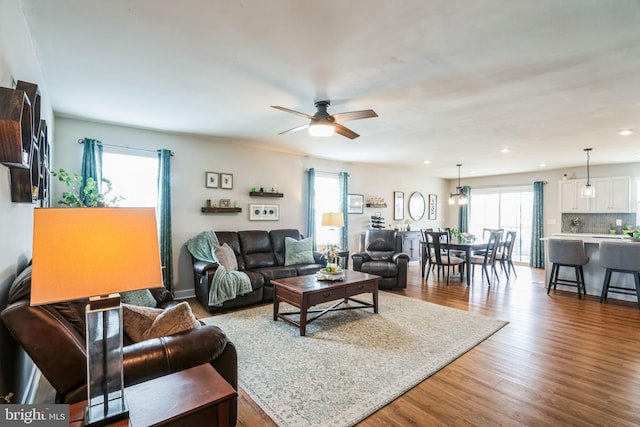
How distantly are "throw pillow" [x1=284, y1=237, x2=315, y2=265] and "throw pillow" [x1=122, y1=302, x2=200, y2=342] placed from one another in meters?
3.40

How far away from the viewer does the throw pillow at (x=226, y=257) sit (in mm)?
4461

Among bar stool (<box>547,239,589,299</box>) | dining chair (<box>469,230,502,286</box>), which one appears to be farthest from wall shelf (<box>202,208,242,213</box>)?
bar stool (<box>547,239,589,299</box>)

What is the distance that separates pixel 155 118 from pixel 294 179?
282 centimetres

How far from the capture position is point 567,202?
7.34 m

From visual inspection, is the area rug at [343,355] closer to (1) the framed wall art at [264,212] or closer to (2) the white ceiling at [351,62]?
(1) the framed wall art at [264,212]

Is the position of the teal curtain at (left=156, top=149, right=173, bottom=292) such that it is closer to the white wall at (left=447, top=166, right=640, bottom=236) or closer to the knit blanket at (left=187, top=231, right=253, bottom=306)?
the knit blanket at (left=187, top=231, right=253, bottom=306)

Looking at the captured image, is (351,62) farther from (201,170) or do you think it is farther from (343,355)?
(201,170)

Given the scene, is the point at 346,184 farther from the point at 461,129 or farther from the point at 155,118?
the point at 155,118

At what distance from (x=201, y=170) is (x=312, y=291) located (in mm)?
2970

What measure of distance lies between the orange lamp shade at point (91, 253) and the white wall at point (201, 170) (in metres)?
3.88

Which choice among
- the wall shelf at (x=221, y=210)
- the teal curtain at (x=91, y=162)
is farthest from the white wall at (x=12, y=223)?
the wall shelf at (x=221, y=210)

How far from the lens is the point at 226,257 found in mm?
4531

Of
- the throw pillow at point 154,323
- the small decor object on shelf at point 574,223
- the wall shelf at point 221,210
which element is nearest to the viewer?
the throw pillow at point 154,323

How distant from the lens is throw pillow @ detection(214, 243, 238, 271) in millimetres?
4461
